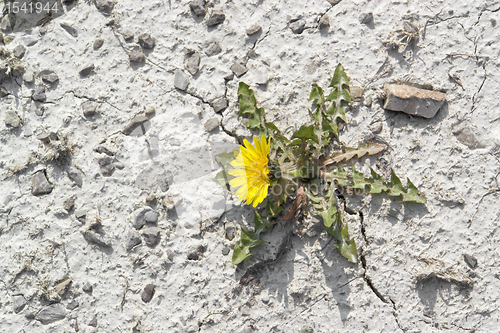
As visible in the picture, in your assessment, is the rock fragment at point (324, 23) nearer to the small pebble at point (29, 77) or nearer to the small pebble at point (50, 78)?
the small pebble at point (50, 78)

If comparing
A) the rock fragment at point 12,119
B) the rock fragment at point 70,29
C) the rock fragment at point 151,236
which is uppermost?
the rock fragment at point 70,29

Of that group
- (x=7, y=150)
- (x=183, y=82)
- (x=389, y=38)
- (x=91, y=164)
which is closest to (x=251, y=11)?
(x=183, y=82)

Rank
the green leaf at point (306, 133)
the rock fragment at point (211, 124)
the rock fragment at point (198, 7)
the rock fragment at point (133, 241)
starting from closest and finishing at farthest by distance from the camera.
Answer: the green leaf at point (306, 133) → the rock fragment at point (133, 241) → the rock fragment at point (211, 124) → the rock fragment at point (198, 7)

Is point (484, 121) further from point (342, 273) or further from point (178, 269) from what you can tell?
point (178, 269)

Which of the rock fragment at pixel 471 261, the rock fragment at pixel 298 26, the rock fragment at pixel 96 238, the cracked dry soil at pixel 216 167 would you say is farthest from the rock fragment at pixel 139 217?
the rock fragment at pixel 471 261

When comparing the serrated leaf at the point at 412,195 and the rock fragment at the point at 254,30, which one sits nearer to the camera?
the serrated leaf at the point at 412,195

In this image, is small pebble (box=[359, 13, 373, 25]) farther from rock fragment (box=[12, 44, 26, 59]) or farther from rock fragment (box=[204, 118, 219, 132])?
rock fragment (box=[12, 44, 26, 59])

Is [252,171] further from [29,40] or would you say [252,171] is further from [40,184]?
[29,40]
